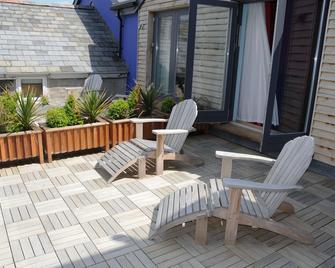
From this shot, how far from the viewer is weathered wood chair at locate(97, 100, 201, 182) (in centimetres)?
404

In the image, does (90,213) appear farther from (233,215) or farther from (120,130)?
(120,130)

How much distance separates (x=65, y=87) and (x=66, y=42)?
1.38 meters

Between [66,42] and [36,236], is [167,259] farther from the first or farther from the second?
[66,42]

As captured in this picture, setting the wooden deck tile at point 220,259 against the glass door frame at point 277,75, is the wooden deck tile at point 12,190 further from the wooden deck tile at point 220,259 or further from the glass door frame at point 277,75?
the glass door frame at point 277,75

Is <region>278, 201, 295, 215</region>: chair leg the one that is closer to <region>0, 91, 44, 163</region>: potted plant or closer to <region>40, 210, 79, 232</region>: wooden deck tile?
<region>40, 210, 79, 232</region>: wooden deck tile

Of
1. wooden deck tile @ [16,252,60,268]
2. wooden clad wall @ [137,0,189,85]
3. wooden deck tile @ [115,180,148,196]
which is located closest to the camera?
wooden deck tile @ [16,252,60,268]

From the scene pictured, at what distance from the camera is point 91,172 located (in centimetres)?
430

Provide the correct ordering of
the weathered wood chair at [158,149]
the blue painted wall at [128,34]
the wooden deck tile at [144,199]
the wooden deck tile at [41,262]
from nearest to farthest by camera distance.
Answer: the wooden deck tile at [41,262]
the wooden deck tile at [144,199]
the weathered wood chair at [158,149]
the blue painted wall at [128,34]

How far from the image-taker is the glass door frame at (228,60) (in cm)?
491

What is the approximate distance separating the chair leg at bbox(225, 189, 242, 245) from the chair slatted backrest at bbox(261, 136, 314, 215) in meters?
0.38

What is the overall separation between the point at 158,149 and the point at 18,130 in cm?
184

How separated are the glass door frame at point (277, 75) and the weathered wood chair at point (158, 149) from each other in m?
0.93

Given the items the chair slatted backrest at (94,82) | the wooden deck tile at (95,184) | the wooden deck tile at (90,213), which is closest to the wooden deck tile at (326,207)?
the wooden deck tile at (90,213)

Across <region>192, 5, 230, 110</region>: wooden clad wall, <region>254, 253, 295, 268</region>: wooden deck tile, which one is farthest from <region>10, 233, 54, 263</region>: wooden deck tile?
<region>192, 5, 230, 110</region>: wooden clad wall
